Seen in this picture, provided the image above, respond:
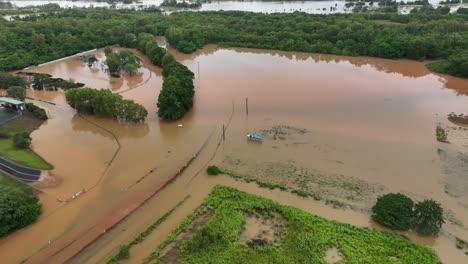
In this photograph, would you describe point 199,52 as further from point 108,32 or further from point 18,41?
point 18,41

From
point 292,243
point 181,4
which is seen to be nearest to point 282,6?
point 181,4

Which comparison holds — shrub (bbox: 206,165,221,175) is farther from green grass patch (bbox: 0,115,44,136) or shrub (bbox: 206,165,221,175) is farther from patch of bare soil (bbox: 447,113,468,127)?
patch of bare soil (bbox: 447,113,468,127)

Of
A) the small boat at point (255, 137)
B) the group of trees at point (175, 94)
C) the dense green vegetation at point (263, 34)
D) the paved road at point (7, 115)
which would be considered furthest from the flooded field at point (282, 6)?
the paved road at point (7, 115)

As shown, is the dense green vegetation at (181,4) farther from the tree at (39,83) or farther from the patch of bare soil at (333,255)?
the patch of bare soil at (333,255)

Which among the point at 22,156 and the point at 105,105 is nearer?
the point at 22,156

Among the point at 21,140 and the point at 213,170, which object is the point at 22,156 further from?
the point at 213,170

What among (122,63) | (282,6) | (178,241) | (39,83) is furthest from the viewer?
(282,6)
